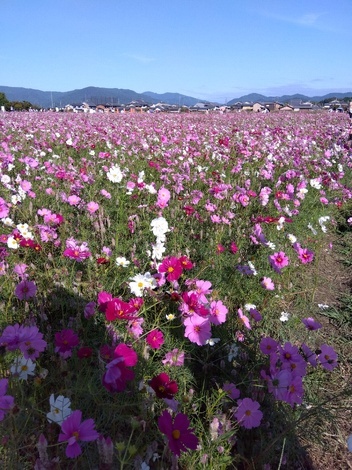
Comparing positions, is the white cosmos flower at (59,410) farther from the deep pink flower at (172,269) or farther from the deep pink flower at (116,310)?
the deep pink flower at (172,269)

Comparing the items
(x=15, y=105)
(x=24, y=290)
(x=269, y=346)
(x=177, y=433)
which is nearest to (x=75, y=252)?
(x=24, y=290)

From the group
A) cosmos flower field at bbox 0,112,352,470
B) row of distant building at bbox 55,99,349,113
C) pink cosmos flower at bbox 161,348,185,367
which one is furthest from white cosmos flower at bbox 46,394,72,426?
row of distant building at bbox 55,99,349,113

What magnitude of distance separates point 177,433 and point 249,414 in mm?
491

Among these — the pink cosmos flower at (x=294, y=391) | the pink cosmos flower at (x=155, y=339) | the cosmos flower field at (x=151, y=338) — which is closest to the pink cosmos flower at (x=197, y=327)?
the cosmos flower field at (x=151, y=338)

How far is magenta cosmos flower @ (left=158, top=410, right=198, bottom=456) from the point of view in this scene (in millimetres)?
1014

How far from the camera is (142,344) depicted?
70.1 inches

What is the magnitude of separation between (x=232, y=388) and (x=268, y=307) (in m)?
1.12

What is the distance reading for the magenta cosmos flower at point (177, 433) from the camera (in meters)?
1.01

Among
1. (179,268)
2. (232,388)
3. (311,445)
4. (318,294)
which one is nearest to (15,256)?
(179,268)

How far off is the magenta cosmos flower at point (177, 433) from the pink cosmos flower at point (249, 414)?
438mm

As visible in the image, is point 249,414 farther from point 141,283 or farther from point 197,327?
point 141,283

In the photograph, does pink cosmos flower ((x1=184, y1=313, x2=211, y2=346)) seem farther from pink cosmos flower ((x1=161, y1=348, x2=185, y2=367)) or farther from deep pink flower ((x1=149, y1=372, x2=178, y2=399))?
deep pink flower ((x1=149, y1=372, x2=178, y2=399))

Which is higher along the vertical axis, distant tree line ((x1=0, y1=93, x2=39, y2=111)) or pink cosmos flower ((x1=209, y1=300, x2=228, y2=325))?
distant tree line ((x1=0, y1=93, x2=39, y2=111))

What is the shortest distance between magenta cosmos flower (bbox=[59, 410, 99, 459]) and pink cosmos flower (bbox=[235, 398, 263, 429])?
2.08ft
